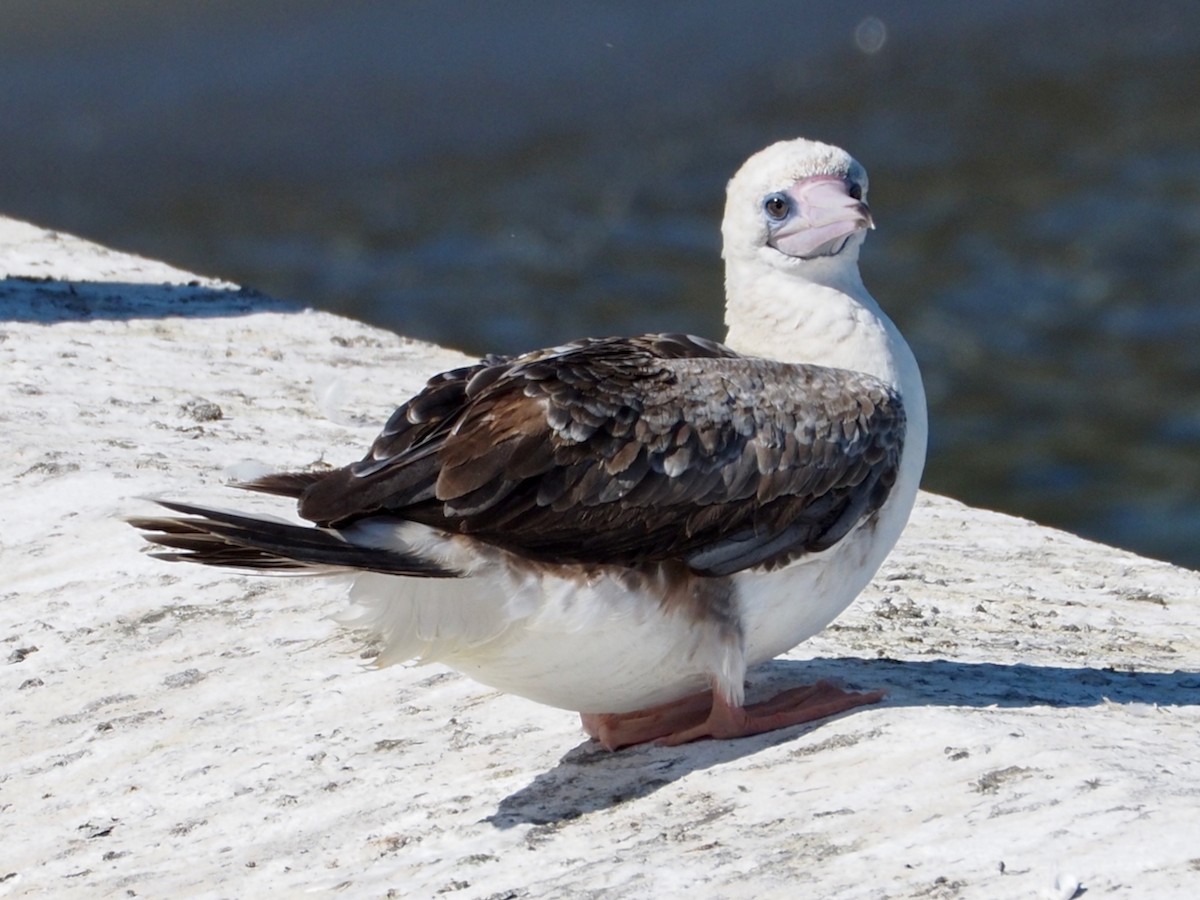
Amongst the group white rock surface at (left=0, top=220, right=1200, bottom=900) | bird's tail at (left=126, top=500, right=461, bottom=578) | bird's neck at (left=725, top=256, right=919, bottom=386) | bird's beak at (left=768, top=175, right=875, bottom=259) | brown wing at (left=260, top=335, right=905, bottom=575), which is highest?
bird's beak at (left=768, top=175, right=875, bottom=259)

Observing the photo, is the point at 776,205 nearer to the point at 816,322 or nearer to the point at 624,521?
the point at 816,322

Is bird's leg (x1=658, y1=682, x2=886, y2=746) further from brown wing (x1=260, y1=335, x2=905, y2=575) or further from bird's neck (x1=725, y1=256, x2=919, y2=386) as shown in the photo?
bird's neck (x1=725, y1=256, x2=919, y2=386)

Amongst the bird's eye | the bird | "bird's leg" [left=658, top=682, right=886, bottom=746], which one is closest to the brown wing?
the bird

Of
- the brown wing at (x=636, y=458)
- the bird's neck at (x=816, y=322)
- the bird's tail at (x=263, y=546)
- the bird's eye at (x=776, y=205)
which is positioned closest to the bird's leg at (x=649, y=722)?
the brown wing at (x=636, y=458)

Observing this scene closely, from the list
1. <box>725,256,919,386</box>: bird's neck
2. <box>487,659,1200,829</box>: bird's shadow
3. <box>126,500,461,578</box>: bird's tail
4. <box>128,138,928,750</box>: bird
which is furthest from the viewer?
<box>725,256,919,386</box>: bird's neck

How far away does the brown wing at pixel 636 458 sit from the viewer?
5.32 m

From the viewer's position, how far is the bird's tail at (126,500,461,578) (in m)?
5.04

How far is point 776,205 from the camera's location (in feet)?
20.4

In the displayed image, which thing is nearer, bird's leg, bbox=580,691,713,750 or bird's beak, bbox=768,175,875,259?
bird's leg, bbox=580,691,713,750

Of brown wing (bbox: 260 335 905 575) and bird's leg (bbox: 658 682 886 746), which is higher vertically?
brown wing (bbox: 260 335 905 575)

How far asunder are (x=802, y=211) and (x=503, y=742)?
186 centimetres

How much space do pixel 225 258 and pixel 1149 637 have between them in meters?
15.8

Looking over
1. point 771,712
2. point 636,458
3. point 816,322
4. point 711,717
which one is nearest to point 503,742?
point 711,717

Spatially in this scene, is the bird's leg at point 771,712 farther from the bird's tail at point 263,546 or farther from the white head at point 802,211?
the white head at point 802,211
